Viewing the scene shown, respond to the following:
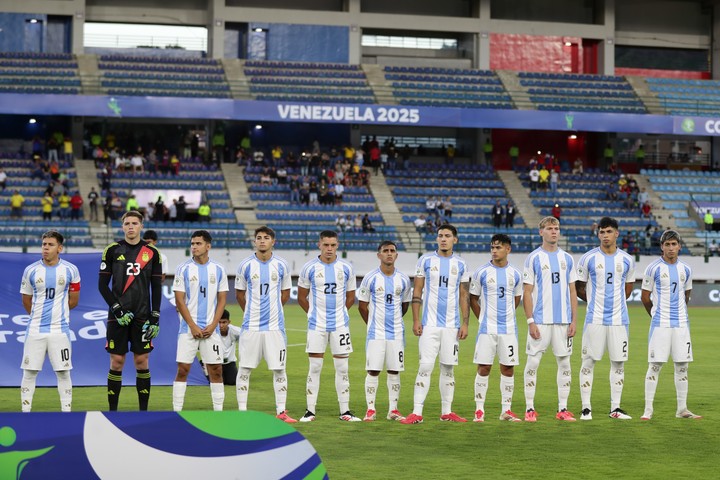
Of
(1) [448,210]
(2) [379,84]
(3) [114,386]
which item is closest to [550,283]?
(3) [114,386]

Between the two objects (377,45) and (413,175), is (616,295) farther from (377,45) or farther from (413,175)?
(377,45)

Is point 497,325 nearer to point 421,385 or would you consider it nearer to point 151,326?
point 421,385

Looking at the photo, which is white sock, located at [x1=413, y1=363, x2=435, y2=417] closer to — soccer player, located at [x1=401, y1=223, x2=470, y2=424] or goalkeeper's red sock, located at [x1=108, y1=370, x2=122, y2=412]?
soccer player, located at [x1=401, y1=223, x2=470, y2=424]

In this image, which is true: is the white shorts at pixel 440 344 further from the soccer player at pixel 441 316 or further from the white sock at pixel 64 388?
the white sock at pixel 64 388

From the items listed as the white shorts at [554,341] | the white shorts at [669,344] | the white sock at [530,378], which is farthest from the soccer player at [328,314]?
the white shorts at [669,344]

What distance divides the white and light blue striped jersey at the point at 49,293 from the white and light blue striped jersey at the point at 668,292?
6122 mm

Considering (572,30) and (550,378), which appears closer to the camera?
(550,378)

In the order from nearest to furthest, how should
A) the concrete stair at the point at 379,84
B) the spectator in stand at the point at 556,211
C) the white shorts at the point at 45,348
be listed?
the white shorts at the point at 45,348 → the spectator in stand at the point at 556,211 → the concrete stair at the point at 379,84

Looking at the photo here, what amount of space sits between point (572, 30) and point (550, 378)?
35.6 metres

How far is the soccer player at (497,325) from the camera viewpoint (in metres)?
11.7

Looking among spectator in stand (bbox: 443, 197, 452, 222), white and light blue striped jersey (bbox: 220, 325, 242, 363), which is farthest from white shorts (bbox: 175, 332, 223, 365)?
spectator in stand (bbox: 443, 197, 452, 222)

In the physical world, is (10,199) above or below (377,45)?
below

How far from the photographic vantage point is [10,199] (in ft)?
123

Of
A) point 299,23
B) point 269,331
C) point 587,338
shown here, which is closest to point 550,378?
point 587,338
